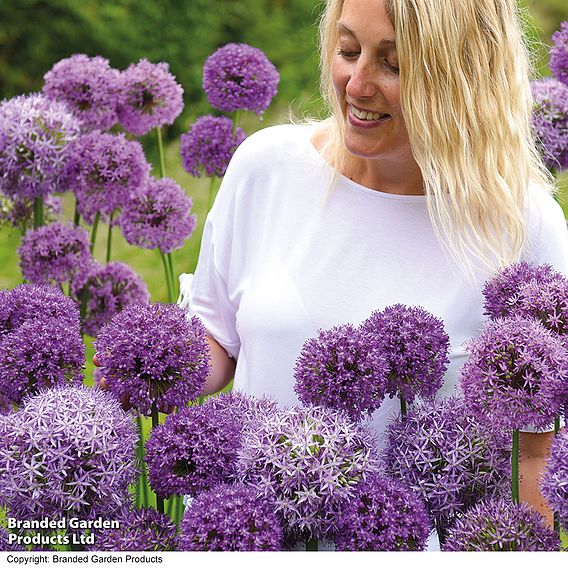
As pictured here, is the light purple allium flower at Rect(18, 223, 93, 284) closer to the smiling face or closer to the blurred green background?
the smiling face

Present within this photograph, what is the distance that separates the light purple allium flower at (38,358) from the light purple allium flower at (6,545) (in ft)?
0.55

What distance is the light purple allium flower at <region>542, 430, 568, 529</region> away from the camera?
773 mm

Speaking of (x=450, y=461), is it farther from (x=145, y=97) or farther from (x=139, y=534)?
(x=145, y=97)

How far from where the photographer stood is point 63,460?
2.71 ft

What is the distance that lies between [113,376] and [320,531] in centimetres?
26

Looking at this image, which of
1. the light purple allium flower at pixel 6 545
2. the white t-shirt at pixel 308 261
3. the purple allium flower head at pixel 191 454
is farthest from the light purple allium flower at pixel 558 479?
the white t-shirt at pixel 308 261

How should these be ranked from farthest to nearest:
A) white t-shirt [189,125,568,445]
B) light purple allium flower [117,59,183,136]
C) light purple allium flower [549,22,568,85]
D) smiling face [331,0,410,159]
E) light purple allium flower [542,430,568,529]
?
light purple allium flower [117,59,183,136] → light purple allium flower [549,22,568,85] → white t-shirt [189,125,568,445] → smiling face [331,0,410,159] → light purple allium flower [542,430,568,529]

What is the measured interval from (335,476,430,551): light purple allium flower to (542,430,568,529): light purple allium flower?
11 centimetres

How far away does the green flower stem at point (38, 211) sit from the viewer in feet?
5.84

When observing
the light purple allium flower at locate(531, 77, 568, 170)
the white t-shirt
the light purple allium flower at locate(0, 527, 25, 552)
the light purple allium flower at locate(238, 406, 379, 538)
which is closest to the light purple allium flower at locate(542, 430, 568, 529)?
the light purple allium flower at locate(238, 406, 379, 538)

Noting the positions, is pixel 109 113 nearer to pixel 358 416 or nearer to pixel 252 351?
pixel 252 351

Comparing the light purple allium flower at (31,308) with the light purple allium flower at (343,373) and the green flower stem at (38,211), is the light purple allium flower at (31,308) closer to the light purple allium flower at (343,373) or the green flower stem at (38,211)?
the light purple allium flower at (343,373)

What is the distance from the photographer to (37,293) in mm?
1097

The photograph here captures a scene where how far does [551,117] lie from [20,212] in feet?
3.49
